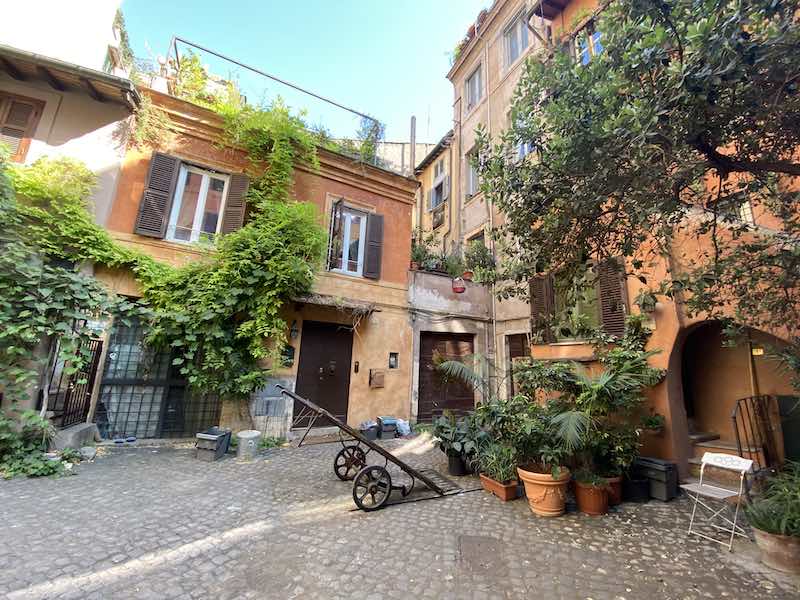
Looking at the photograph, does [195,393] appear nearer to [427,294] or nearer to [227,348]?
[227,348]

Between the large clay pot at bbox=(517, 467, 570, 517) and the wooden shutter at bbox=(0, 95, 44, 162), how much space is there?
10.0 meters

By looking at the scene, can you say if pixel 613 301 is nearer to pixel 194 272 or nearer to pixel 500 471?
pixel 500 471

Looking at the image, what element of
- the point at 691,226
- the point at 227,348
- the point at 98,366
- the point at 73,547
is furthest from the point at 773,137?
the point at 98,366

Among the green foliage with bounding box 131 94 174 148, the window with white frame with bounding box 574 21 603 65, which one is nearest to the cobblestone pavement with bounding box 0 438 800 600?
the window with white frame with bounding box 574 21 603 65

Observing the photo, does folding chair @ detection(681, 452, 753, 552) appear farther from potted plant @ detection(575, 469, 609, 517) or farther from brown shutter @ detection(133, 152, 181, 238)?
brown shutter @ detection(133, 152, 181, 238)

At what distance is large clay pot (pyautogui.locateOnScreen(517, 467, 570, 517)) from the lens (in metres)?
4.22

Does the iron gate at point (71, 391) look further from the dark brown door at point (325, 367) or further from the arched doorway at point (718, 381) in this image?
the arched doorway at point (718, 381)

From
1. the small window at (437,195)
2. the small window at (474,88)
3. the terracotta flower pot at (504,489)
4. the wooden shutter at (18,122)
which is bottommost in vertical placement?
the terracotta flower pot at (504,489)

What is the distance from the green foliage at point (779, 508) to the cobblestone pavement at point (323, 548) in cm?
37

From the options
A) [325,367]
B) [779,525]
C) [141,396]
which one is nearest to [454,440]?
[779,525]

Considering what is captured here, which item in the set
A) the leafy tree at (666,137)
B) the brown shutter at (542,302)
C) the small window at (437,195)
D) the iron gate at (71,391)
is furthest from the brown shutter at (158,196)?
the small window at (437,195)

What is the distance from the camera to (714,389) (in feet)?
19.8

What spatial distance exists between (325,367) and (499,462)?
15.8 ft

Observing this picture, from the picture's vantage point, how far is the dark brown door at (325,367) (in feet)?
27.0
